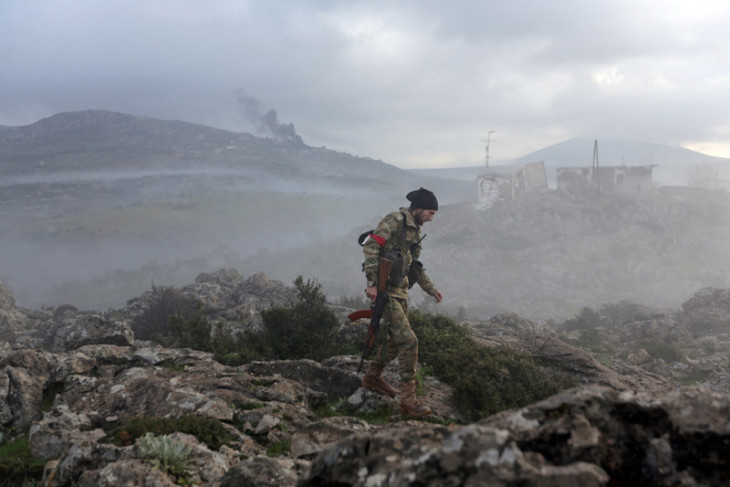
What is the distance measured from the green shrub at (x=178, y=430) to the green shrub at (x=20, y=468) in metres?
0.69

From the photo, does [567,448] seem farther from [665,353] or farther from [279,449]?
[665,353]

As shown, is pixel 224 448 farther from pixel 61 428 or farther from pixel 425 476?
pixel 425 476

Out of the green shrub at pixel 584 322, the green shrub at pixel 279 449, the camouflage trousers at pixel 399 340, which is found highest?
the camouflage trousers at pixel 399 340

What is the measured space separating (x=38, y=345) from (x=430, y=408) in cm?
1781

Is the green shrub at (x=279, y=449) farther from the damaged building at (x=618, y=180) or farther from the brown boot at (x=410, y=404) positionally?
the damaged building at (x=618, y=180)

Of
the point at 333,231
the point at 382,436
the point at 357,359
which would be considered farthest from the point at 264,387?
the point at 333,231

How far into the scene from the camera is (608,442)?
1.99 m

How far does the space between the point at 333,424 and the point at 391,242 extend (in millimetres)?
2710

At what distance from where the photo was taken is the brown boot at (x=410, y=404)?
18.9ft

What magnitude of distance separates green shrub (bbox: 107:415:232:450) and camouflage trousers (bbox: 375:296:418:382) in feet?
7.99

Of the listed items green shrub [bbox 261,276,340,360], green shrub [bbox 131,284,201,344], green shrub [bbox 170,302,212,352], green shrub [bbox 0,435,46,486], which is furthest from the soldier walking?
green shrub [bbox 131,284,201,344]

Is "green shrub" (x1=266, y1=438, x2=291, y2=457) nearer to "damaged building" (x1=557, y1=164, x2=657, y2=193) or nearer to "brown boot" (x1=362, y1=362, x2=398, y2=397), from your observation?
"brown boot" (x1=362, y1=362, x2=398, y2=397)

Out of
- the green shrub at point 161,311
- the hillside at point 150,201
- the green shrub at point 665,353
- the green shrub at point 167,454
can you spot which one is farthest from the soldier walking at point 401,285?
the hillside at point 150,201

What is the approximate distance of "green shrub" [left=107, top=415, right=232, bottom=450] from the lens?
4.36m
